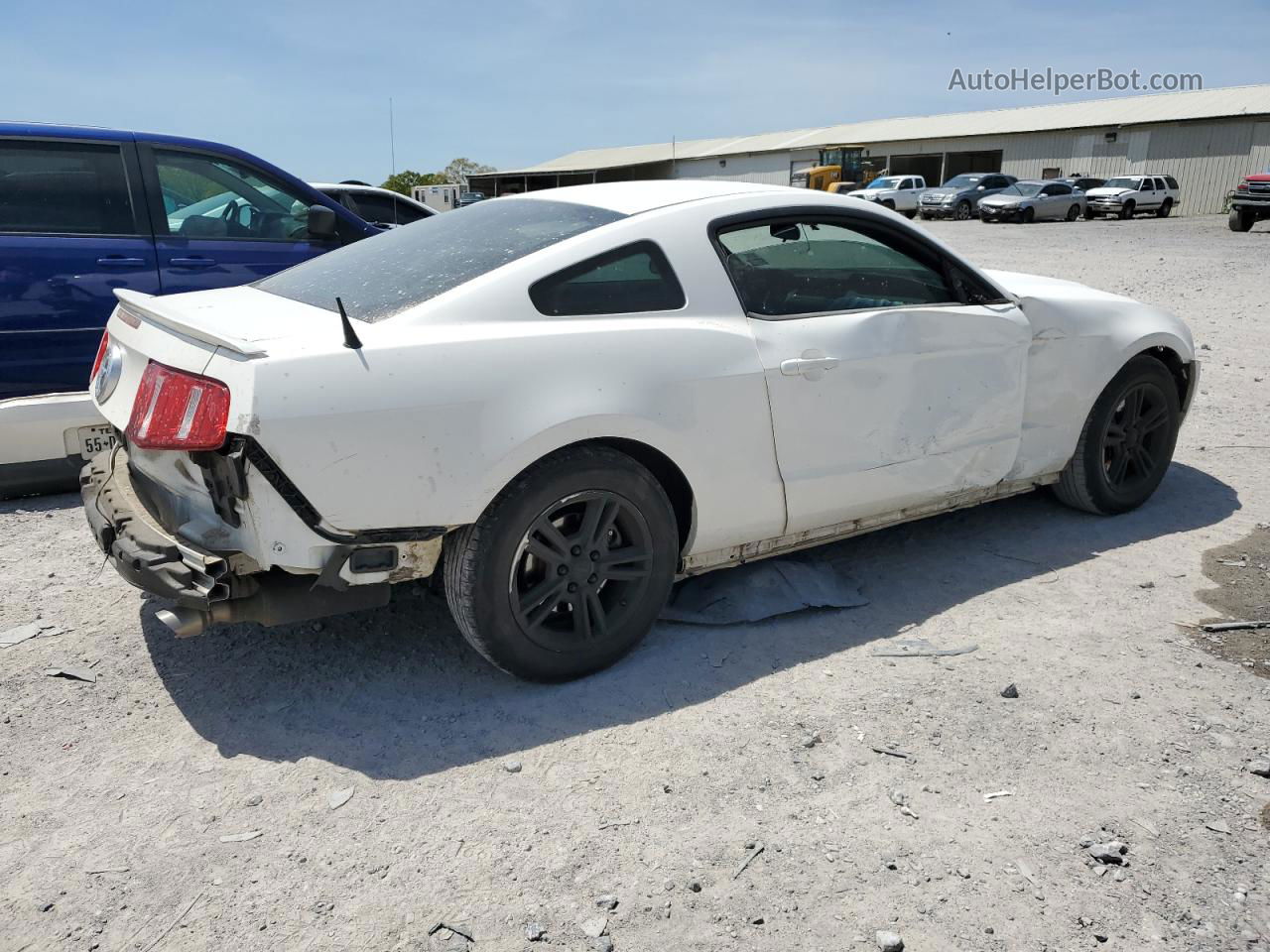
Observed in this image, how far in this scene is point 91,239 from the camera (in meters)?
5.23

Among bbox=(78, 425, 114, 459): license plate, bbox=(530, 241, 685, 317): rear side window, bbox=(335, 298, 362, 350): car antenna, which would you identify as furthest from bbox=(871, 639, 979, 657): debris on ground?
bbox=(78, 425, 114, 459): license plate

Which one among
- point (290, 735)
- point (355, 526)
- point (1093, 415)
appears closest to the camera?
point (355, 526)

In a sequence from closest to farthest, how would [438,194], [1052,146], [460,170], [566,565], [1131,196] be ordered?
[566,565] → [1131,196] → [438,194] → [1052,146] → [460,170]

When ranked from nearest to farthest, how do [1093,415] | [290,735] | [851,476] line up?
[290,735], [851,476], [1093,415]

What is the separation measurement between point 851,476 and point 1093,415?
1.67 m

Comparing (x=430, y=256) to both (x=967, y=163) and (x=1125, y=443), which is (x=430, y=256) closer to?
(x=1125, y=443)

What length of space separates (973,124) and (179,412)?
53.1 m

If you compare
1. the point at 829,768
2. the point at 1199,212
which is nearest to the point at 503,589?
the point at 829,768

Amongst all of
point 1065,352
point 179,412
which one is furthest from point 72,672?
point 1065,352

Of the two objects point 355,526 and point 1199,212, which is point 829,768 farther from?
point 1199,212

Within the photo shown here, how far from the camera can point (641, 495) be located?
10.9 feet

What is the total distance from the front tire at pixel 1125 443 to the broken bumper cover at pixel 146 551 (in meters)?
3.80

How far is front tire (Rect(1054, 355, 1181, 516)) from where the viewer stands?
4832 millimetres

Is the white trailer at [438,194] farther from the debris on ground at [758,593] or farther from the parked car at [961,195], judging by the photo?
the debris on ground at [758,593]
